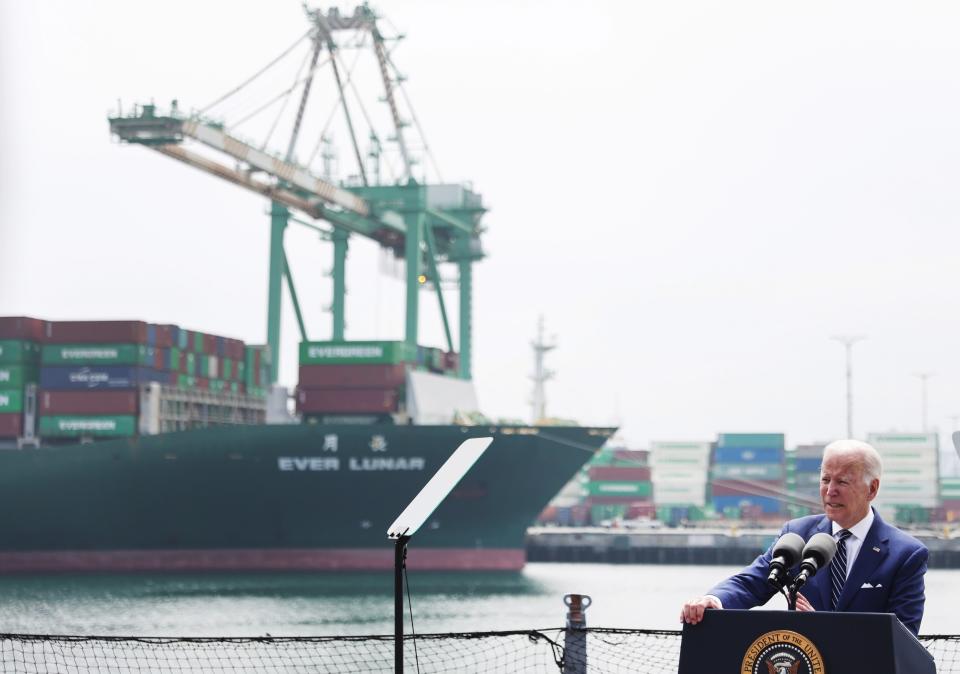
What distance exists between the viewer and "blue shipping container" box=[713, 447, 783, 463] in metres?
94.2

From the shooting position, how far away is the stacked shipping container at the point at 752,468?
309 feet

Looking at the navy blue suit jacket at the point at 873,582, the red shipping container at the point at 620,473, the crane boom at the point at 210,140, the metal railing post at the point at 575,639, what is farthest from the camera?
the red shipping container at the point at 620,473

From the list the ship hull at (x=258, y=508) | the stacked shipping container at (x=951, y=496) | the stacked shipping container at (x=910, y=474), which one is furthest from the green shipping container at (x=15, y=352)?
the stacked shipping container at (x=951, y=496)

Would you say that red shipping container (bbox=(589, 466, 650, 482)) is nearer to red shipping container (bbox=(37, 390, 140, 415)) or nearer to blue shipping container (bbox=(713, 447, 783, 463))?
blue shipping container (bbox=(713, 447, 783, 463))

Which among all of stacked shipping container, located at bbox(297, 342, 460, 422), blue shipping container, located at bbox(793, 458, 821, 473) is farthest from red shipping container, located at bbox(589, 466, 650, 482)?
stacked shipping container, located at bbox(297, 342, 460, 422)

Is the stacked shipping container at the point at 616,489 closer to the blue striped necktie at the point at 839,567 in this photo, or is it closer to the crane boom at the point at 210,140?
the crane boom at the point at 210,140

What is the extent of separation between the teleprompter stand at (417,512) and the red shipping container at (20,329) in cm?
3969

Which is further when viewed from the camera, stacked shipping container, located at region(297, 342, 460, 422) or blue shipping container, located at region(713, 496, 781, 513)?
blue shipping container, located at region(713, 496, 781, 513)

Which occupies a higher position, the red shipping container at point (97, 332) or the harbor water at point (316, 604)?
the red shipping container at point (97, 332)

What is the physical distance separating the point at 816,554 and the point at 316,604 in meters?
30.0

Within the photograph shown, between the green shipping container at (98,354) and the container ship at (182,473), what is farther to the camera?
the container ship at (182,473)

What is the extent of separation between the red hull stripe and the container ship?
1.8 inches

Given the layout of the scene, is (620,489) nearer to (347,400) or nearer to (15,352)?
(347,400)

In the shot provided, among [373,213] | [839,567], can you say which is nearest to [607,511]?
[373,213]
